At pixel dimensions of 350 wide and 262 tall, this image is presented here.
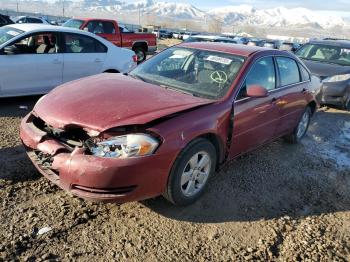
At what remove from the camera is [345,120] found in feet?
28.0

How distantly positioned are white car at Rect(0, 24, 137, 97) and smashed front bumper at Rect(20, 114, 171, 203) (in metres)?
3.65

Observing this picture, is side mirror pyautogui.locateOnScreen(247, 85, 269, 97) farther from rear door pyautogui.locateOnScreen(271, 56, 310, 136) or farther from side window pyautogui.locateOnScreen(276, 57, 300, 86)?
side window pyautogui.locateOnScreen(276, 57, 300, 86)

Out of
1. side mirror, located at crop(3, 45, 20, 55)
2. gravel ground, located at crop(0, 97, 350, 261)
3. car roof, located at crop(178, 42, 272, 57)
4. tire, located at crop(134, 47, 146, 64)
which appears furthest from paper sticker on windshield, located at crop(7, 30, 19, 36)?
tire, located at crop(134, 47, 146, 64)

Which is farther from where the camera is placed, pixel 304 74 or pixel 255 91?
pixel 304 74

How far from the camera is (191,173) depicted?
3809mm

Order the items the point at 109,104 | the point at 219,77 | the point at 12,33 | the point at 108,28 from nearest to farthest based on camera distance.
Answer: the point at 109,104 < the point at 219,77 < the point at 12,33 < the point at 108,28

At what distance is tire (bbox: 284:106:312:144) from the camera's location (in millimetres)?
6202

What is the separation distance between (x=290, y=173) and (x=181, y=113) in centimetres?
233

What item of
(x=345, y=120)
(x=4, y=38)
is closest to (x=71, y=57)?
(x=4, y=38)

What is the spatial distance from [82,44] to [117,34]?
7299 mm

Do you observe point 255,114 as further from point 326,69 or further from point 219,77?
point 326,69

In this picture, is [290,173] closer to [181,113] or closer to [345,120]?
[181,113]

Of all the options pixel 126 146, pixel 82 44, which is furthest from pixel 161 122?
pixel 82 44

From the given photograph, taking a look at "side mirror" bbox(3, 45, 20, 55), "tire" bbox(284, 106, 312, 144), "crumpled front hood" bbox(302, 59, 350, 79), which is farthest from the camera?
"crumpled front hood" bbox(302, 59, 350, 79)
